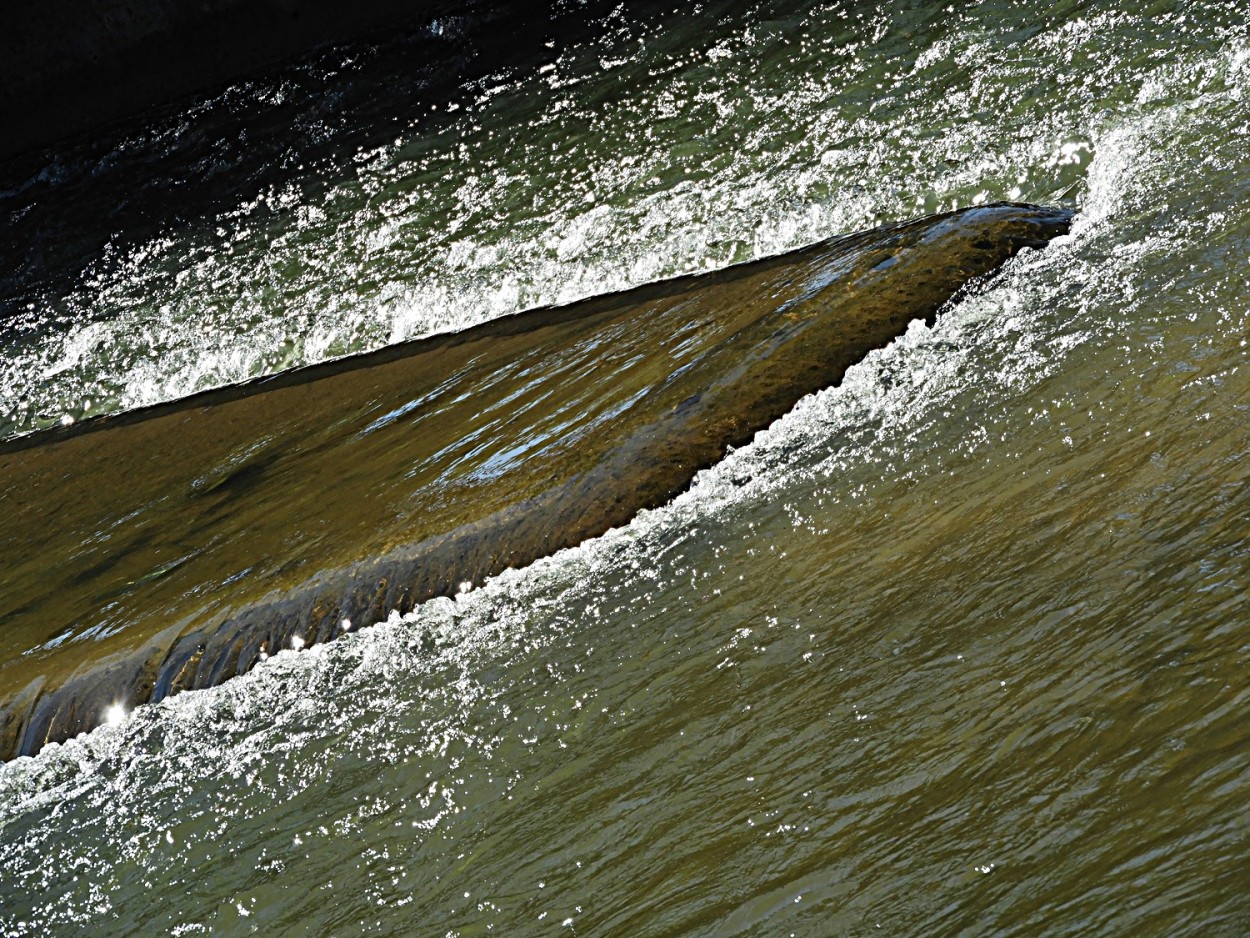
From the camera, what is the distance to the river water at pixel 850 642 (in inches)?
96.0

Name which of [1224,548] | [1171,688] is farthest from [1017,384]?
[1171,688]

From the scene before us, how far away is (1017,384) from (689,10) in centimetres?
538

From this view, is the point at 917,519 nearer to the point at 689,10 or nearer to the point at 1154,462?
the point at 1154,462

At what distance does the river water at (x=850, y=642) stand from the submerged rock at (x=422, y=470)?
0.17 metres

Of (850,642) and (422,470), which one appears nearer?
(850,642)

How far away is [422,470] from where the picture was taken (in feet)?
15.8

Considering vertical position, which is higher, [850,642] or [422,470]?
[422,470]

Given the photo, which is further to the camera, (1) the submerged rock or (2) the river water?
(1) the submerged rock

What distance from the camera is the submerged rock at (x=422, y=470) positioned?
4.19 metres

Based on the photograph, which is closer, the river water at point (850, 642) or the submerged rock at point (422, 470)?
the river water at point (850, 642)

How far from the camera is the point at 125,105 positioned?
1028cm

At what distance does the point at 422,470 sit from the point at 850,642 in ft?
7.53

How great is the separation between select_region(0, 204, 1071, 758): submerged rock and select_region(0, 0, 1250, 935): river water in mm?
172

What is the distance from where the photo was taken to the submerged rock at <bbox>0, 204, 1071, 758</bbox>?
4191 millimetres
